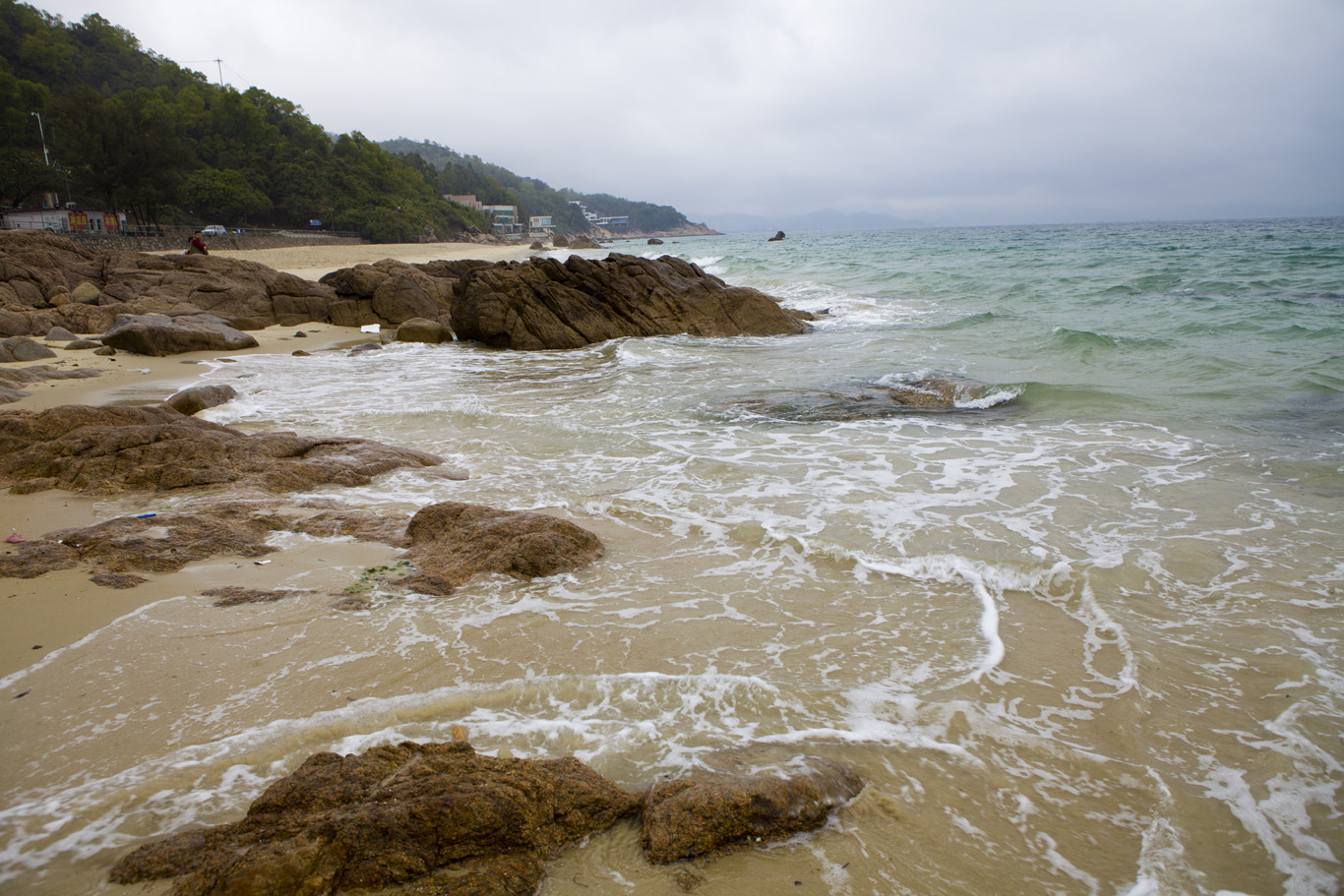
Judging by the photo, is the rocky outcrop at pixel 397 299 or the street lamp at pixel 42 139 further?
the street lamp at pixel 42 139

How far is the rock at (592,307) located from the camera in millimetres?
15859

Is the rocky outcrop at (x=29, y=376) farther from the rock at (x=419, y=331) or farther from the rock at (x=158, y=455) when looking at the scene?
the rock at (x=419, y=331)

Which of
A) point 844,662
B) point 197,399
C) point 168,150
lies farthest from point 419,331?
point 168,150

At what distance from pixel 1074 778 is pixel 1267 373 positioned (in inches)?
434

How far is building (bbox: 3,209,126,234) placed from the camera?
116 feet

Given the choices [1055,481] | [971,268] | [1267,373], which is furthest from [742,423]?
[971,268]

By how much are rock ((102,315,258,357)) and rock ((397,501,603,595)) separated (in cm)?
1131

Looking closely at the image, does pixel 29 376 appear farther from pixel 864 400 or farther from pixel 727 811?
pixel 727 811

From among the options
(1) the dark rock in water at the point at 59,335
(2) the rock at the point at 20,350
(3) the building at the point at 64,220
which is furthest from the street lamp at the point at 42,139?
(2) the rock at the point at 20,350

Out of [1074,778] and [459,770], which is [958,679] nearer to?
[1074,778]

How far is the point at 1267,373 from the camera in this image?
10.7 m

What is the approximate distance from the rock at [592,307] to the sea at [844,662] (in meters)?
7.73

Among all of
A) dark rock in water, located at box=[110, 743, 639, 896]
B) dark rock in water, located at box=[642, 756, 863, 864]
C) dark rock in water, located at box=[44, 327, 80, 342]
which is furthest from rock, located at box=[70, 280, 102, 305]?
dark rock in water, located at box=[642, 756, 863, 864]

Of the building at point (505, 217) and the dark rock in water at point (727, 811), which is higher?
the building at point (505, 217)
